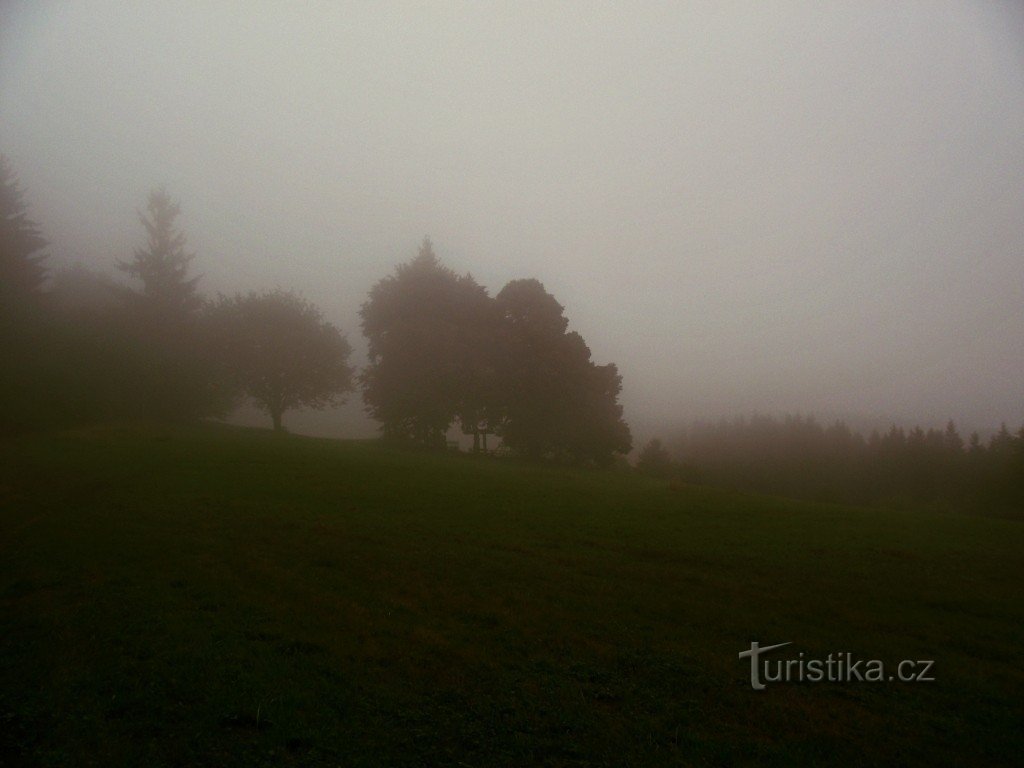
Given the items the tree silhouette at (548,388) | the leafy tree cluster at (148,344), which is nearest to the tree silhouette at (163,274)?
the leafy tree cluster at (148,344)

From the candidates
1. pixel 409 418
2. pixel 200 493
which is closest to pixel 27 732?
pixel 200 493

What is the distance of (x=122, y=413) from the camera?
38.7 metres

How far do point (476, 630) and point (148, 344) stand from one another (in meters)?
44.9

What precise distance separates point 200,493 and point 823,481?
5171 centimetres

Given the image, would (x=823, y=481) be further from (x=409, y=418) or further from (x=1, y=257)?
(x=1, y=257)

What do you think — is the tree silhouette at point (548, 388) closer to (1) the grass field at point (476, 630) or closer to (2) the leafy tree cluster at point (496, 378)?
(2) the leafy tree cluster at point (496, 378)

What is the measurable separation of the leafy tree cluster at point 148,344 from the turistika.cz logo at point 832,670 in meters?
40.1

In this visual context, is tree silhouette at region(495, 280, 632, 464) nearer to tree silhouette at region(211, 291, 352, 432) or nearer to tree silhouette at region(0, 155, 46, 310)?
tree silhouette at region(211, 291, 352, 432)

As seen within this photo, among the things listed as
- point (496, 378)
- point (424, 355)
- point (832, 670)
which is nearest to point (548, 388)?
point (496, 378)

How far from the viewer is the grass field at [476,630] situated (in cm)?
605

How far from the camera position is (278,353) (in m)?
46.4

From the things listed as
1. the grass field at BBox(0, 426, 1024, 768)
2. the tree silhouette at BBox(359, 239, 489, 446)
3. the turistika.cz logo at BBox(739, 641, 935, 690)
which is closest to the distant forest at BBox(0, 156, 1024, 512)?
the tree silhouette at BBox(359, 239, 489, 446)

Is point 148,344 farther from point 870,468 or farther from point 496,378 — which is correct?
point 870,468

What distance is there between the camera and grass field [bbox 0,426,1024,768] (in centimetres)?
605
